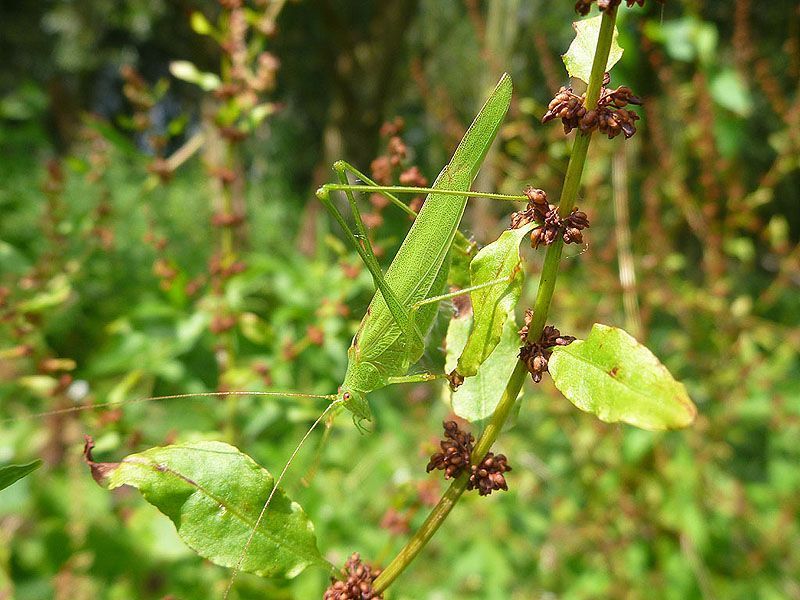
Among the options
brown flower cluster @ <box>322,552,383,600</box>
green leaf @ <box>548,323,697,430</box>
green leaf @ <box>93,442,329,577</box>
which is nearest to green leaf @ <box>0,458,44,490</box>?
green leaf @ <box>93,442,329,577</box>

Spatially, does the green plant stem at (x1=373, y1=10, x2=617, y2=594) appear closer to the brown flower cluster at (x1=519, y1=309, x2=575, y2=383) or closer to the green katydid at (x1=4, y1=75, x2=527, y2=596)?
the brown flower cluster at (x1=519, y1=309, x2=575, y2=383)

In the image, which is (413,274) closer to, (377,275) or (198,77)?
(377,275)

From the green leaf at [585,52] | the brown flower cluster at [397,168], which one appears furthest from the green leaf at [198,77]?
the green leaf at [585,52]

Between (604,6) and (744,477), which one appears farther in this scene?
(744,477)

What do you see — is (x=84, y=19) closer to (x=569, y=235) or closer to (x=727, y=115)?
(x=727, y=115)

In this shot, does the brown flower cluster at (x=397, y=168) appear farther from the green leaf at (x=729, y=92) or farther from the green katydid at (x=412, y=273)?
the green leaf at (x=729, y=92)

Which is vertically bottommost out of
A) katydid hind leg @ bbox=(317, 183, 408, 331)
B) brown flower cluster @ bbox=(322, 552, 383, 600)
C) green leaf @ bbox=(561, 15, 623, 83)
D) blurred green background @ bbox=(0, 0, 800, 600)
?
blurred green background @ bbox=(0, 0, 800, 600)

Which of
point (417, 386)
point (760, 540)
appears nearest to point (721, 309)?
point (760, 540)
